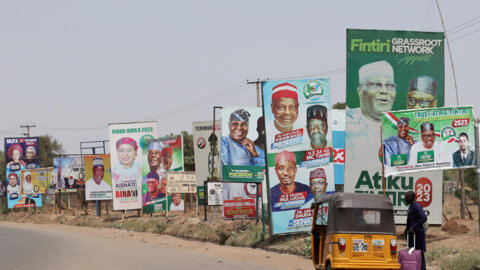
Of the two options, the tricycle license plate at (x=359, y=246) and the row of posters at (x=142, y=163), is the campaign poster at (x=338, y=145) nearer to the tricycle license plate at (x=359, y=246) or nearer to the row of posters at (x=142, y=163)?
the row of posters at (x=142, y=163)

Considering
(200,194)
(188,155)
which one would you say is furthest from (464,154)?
(188,155)

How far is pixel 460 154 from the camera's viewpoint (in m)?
19.0

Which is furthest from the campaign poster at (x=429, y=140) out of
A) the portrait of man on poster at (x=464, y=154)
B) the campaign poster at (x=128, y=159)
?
the campaign poster at (x=128, y=159)

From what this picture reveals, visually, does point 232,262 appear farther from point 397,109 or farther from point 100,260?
point 397,109

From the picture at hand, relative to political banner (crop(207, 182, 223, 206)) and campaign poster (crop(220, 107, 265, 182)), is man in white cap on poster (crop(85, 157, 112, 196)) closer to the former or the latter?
political banner (crop(207, 182, 223, 206))

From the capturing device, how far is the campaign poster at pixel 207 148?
46781 millimetres

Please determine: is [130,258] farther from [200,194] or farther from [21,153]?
[21,153]

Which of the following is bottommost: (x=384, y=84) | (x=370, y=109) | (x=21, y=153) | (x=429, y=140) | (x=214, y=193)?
(x=214, y=193)

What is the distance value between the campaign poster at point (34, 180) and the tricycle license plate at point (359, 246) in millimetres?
52398

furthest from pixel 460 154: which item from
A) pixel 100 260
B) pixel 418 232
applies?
pixel 100 260

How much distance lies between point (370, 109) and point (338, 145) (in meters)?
14.7

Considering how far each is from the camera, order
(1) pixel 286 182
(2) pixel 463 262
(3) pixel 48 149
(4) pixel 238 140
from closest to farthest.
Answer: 1. (2) pixel 463 262
2. (1) pixel 286 182
3. (4) pixel 238 140
4. (3) pixel 48 149

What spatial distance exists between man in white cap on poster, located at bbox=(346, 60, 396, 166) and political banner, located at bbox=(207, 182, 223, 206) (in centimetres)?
1642

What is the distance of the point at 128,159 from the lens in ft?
156
